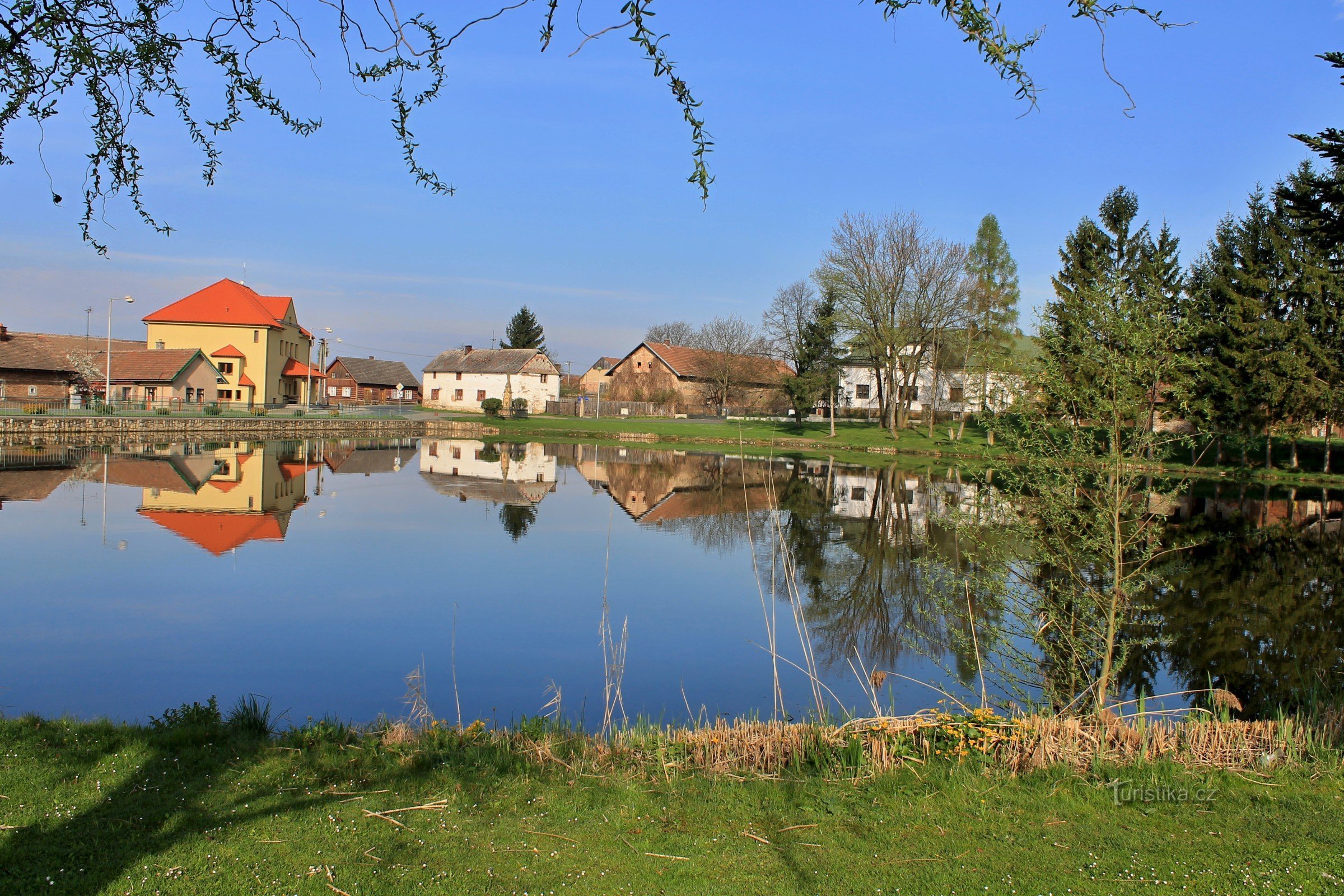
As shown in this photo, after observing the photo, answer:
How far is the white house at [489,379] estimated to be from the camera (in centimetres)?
7888

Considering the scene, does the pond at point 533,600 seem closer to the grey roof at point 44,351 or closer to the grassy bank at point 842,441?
the grassy bank at point 842,441

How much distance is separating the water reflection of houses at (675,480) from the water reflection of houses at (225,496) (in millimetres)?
8873

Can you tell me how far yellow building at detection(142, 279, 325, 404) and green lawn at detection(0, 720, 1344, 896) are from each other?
58702mm

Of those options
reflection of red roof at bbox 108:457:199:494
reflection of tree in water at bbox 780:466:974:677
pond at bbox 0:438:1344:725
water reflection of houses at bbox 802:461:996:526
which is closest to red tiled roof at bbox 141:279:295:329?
reflection of red roof at bbox 108:457:199:494

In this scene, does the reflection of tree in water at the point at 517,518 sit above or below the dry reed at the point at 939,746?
below

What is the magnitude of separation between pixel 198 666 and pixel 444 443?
4025 cm

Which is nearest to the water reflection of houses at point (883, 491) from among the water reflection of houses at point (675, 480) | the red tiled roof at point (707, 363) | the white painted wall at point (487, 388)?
the water reflection of houses at point (675, 480)

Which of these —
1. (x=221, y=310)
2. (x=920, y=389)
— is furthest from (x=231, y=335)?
(x=920, y=389)

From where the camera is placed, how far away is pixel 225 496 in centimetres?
2297

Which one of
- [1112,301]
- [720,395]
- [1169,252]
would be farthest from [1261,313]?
[720,395]

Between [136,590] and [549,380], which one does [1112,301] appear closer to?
[136,590]

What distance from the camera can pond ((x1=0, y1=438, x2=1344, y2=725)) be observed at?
891 centimetres

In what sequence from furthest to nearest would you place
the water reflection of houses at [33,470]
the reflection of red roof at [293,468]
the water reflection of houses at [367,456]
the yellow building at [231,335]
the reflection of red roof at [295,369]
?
the reflection of red roof at [295,369] < the yellow building at [231,335] < the water reflection of houses at [367,456] < the reflection of red roof at [293,468] < the water reflection of houses at [33,470]

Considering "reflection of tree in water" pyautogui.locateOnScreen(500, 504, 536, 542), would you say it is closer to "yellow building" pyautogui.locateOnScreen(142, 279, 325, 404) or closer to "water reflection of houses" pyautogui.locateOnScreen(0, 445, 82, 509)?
"water reflection of houses" pyautogui.locateOnScreen(0, 445, 82, 509)
